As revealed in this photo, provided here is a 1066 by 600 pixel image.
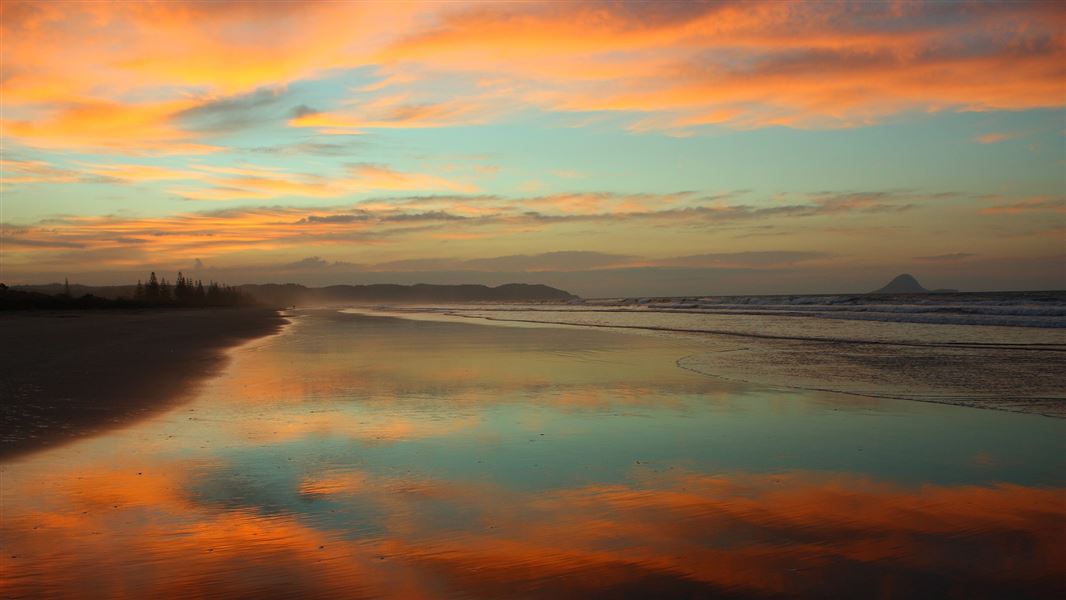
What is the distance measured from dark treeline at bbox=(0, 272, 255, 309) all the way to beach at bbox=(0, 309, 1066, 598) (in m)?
66.8

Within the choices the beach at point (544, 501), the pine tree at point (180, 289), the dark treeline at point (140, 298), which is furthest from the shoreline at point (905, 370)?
the pine tree at point (180, 289)

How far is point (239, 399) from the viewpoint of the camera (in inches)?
504

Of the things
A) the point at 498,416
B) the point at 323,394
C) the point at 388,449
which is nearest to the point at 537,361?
the point at 323,394

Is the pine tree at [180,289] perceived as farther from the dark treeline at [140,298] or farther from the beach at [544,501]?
the beach at [544,501]

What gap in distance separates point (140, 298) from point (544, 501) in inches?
5019

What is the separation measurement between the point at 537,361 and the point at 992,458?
1221 centimetres

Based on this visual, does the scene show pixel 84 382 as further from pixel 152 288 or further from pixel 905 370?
pixel 152 288

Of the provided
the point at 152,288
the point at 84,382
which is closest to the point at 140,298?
the point at 152,288

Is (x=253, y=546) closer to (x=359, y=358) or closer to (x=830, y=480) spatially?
(x=830, y=480)

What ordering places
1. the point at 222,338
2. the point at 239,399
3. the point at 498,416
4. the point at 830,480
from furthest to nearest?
the point at 222,338 → the point at 239,399 → the point at 498,416 → the point at 830,480

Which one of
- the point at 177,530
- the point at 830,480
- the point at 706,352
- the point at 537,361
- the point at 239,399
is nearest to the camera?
the point at 177,530

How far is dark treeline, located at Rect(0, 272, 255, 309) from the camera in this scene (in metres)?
68.6

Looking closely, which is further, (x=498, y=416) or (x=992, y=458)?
(x=498, y=416)

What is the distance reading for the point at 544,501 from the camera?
21.7 ft
